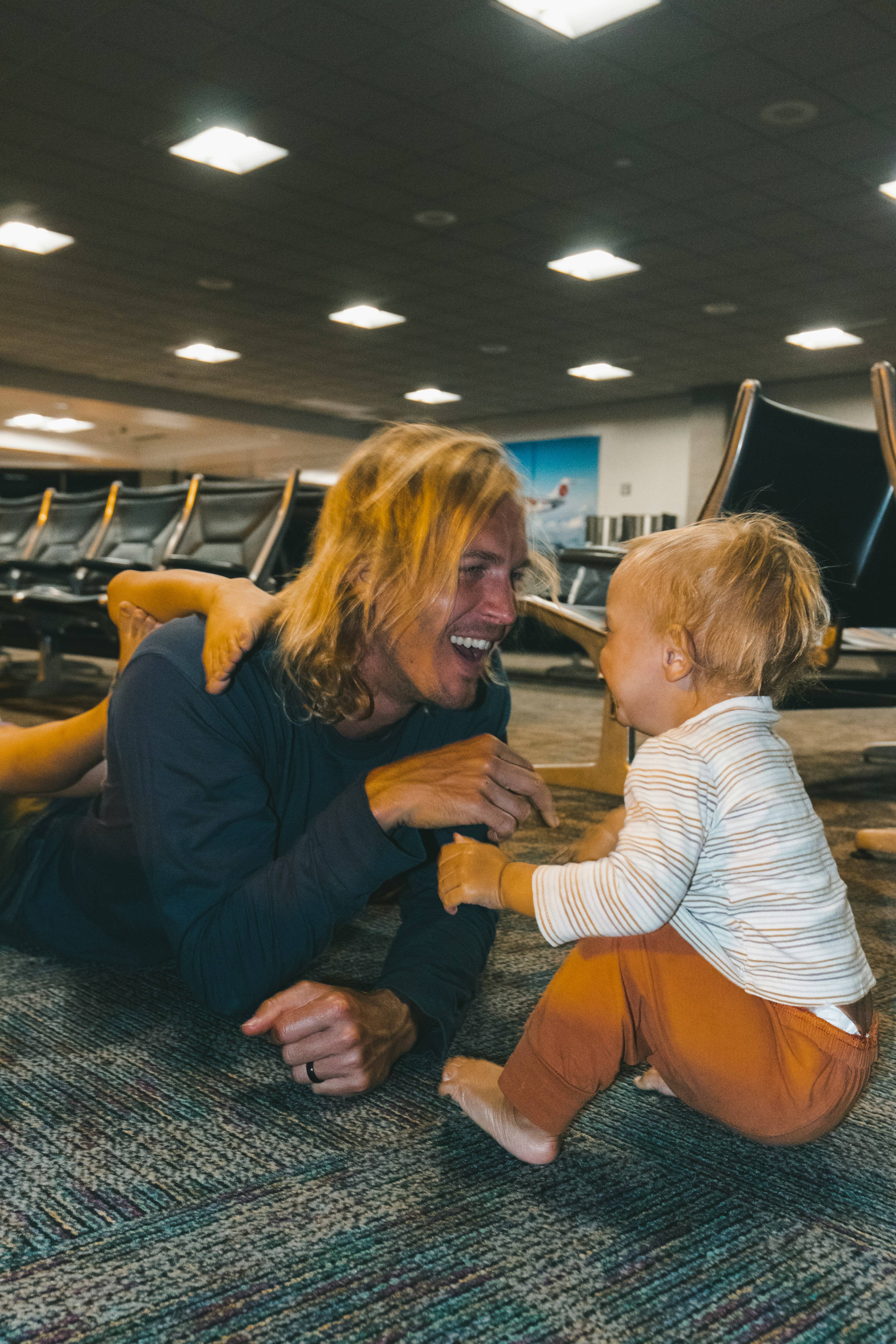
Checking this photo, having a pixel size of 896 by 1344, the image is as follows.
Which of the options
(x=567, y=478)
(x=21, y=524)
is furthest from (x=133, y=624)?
(x=567, y=478)

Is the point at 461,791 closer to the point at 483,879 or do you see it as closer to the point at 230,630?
the point at 483,879

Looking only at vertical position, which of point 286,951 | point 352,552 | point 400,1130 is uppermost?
point 352,552

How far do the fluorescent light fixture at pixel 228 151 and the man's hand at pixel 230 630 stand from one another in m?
5.23

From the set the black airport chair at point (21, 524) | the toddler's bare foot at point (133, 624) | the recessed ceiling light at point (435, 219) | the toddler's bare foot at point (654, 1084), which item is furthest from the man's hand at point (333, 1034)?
the recessed ceiling light at point (435, 219)

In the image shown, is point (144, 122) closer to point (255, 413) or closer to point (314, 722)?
point (314, 722)

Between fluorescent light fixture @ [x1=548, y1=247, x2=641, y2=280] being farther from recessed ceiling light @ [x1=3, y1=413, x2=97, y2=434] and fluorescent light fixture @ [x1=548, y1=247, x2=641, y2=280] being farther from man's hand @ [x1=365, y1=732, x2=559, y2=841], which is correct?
recessed ceiling light @ [x1=3, y1=413, x2=97, y2=434]

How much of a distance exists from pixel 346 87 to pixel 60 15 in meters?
1.32

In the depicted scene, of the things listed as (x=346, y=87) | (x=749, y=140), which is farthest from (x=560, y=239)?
(x=346, y=87)

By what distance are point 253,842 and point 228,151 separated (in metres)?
5.87

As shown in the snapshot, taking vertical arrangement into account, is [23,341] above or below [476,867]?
above

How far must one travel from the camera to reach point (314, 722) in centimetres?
129

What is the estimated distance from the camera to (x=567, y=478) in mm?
14266

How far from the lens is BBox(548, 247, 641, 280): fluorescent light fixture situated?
7711 mm

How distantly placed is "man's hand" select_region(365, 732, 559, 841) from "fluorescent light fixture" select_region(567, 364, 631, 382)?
424 inches
